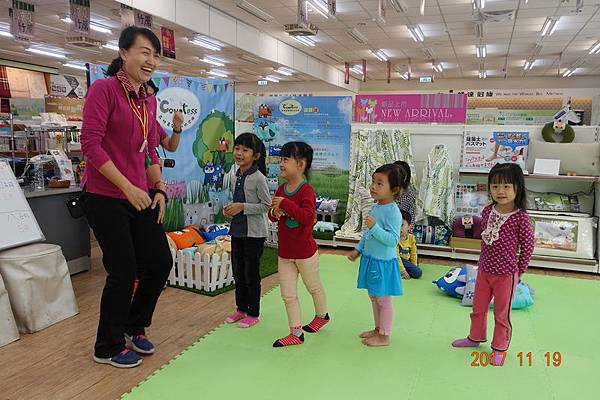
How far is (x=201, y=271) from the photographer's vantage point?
398 cm

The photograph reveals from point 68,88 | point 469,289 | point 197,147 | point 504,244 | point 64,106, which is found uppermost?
point 68,88

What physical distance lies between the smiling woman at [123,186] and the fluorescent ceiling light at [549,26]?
9770 mm

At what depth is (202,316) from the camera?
3434mm

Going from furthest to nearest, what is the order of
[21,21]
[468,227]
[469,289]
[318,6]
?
[318,6] → [21,21] → [468,227] → [469,289]

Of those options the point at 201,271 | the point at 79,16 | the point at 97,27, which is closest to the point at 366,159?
the point at 201,271

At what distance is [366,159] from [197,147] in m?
2.21

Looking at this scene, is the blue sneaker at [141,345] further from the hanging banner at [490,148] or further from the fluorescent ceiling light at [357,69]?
the fluorescent ceiling light at [357,69]

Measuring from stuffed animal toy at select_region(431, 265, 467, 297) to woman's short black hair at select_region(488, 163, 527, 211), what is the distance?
1314 millimetres

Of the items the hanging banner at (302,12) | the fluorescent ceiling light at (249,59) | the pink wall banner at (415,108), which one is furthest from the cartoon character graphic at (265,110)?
the fluorescent ceiling light at (249,59)

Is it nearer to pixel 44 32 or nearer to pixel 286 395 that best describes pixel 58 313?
pixel 286 395

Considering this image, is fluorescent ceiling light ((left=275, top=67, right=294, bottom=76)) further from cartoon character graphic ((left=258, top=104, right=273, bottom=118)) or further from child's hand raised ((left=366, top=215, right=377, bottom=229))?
child's hand raised ((left=366, top=215, right=377, bottom=229))

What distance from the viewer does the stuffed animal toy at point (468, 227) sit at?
211 inches

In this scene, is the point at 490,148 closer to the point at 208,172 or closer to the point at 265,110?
the point at 265,110

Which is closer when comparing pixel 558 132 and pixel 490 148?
pixel 558 132
